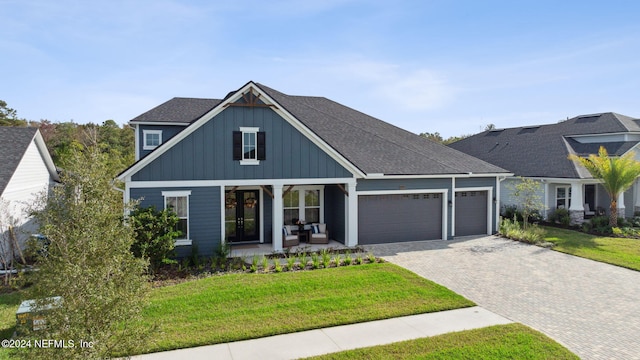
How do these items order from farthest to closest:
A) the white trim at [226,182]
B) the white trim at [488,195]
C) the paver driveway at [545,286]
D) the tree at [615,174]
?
the tree at [615,174], the white trim at [488,195], the white trim at [226,182], the paver driveway at [545,286]

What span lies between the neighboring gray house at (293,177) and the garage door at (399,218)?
0.15ft

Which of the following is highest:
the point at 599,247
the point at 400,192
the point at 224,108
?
the point at 224,108

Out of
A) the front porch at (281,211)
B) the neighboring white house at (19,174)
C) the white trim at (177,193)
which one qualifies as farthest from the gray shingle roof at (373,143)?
the neighboring white house at (19,174)

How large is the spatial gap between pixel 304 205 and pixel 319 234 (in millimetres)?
1636

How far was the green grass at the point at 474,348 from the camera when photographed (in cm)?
705

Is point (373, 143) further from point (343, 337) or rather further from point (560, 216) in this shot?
point (343, 337)

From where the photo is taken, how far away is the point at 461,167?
60.9 feet

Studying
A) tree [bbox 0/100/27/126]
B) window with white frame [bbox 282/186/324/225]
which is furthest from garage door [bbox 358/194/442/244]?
tree [bbox 0/100/27/126]

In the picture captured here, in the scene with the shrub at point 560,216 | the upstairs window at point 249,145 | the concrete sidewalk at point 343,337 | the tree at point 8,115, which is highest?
the tree at point 8,115

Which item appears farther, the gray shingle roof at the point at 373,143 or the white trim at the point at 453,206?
the white trim at the point at 453,206

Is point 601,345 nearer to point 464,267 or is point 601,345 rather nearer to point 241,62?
point 464,267

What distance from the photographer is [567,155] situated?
23734mm

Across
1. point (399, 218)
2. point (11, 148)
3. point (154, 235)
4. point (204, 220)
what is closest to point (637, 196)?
point (399, 218)

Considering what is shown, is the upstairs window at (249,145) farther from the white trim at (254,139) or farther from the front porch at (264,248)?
the front porch at (264,248)
